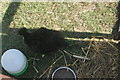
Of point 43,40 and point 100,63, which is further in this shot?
point 100,63

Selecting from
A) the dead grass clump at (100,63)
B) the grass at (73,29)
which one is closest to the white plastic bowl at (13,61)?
the grass at (73,29)

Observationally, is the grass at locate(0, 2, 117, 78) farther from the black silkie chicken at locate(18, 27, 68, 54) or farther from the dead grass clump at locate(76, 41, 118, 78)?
the black silkie chicken at locate(18, 27, 68, 54)

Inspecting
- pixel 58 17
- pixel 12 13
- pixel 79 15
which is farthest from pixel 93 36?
pixel 12 13

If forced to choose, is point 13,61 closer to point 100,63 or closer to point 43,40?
point 43,40

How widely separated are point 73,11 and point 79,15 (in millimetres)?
116

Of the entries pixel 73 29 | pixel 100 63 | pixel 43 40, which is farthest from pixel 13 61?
pixel 100 63

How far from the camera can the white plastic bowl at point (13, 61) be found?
2387 millimetres

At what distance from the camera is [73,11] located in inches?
118

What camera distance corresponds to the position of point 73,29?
2.85m

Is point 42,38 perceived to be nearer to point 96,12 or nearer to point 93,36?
point 93,36

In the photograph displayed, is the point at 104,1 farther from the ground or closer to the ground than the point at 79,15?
farther from the ground

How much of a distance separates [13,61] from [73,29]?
0.98 m

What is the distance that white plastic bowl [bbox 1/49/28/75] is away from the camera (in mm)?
2387

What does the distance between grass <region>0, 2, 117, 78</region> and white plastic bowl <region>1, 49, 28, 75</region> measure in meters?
0.20
